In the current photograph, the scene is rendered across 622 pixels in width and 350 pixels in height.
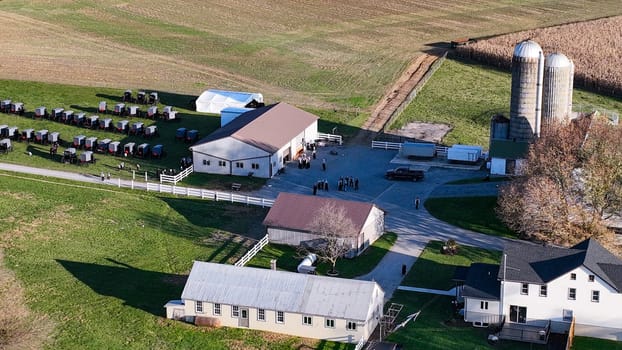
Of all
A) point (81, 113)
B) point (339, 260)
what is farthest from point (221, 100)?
point (339, 260)

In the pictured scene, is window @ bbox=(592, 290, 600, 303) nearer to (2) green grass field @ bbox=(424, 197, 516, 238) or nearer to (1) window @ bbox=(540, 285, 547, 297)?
(1) window @ bbox=(540, 285, 547, 297)

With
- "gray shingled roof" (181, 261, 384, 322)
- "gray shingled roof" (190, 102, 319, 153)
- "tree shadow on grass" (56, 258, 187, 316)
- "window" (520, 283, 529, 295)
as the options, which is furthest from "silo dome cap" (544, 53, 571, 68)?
"tree shadow on grass" (56, 258, 187, 316)

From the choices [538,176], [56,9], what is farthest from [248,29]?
[538,176]

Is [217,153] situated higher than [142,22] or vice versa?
[142,22]

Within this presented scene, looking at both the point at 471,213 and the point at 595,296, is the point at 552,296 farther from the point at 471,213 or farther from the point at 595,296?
the point at 471,213

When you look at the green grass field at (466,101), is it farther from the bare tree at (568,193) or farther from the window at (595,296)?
the window at (595,296)

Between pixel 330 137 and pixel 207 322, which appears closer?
pixel 207 322

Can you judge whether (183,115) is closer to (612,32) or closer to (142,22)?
(142,22)
